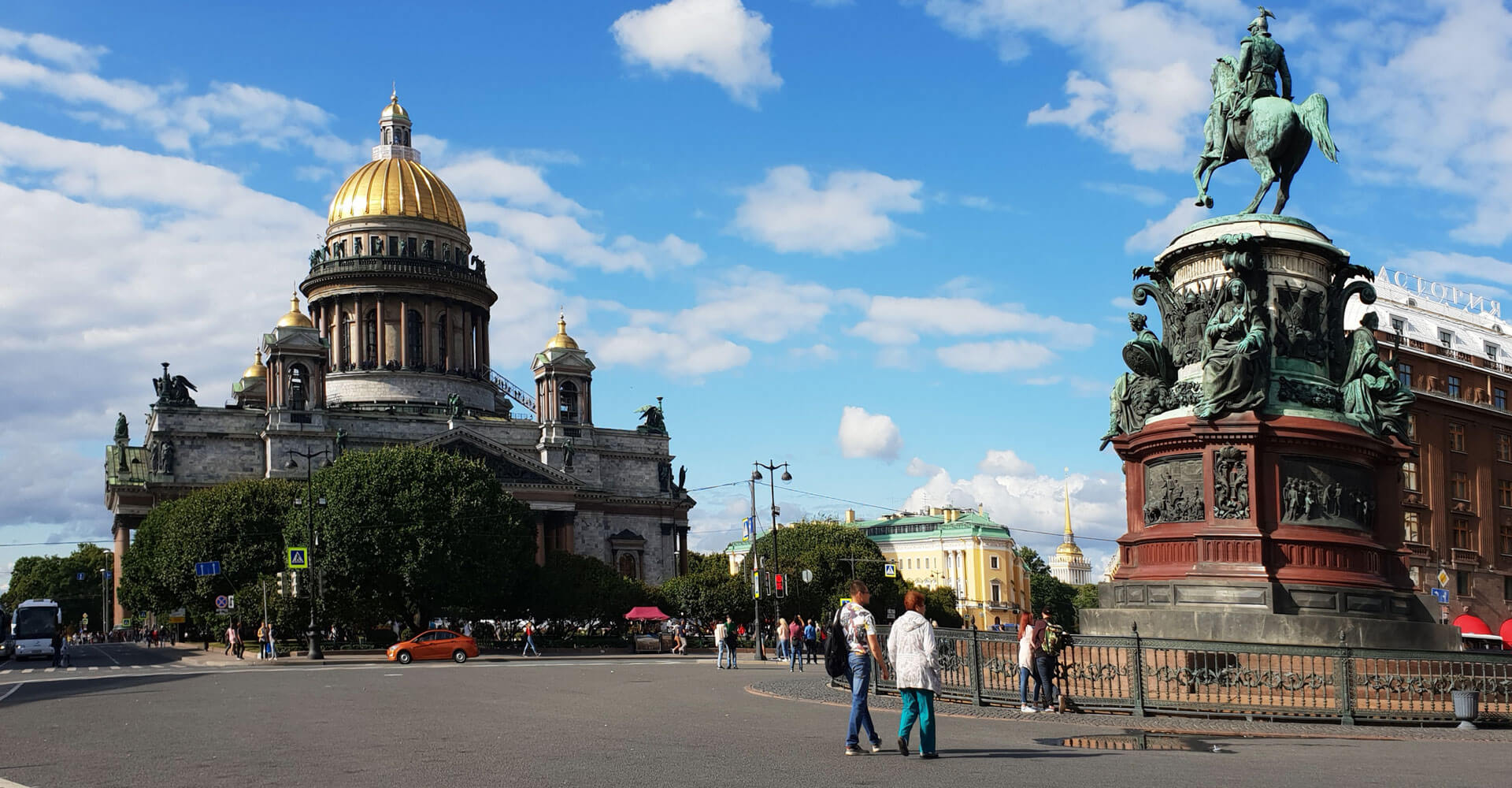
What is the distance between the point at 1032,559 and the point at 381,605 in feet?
457

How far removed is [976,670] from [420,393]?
91.6 meters

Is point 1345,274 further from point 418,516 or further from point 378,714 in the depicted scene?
point 418,516

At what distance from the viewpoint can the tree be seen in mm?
65688

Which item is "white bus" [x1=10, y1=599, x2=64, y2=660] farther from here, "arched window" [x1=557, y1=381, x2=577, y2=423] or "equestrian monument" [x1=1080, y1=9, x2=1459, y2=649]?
"equestrian monument" [x1=1080, y1=9, x2=1459, y2=649]

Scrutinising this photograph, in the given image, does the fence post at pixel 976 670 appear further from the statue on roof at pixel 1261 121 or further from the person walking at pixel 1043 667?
the statue on roof at pixel 1261 121

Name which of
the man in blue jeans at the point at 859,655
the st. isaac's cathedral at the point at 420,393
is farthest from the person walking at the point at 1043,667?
the st. isaac's cathedral at the point at 420,393

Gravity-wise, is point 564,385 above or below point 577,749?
above

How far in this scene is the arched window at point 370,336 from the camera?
366 feet

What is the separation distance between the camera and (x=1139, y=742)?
1803 cm

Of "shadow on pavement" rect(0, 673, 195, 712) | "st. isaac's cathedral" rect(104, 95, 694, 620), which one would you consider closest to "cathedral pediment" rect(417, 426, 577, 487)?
"st. isaac's cathedral" rect(104, 95, 694, 620)

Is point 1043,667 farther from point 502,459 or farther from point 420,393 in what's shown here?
point 420,393

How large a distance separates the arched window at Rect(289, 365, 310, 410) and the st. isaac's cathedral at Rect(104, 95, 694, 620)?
0.09 meters

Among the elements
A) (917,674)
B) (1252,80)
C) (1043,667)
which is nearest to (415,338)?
(1252,80)

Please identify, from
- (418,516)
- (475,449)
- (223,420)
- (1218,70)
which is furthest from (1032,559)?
(1218,70)
